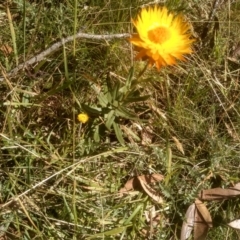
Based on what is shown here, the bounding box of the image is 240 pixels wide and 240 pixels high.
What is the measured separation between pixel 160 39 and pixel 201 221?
73 centimetres

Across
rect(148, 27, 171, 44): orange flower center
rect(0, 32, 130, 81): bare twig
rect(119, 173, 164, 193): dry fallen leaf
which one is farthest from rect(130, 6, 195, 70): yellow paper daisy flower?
rect(119, 173, 164, 193): dry fallen leaf

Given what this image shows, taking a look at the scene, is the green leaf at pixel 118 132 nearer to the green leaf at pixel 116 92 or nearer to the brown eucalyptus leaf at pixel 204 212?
the green leaf at pixel 116 92

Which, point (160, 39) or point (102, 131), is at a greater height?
point (160, 39)

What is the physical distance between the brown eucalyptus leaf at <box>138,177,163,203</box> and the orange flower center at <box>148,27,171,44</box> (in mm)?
568

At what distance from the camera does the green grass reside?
1.81m

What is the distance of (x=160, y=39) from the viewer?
1.58m

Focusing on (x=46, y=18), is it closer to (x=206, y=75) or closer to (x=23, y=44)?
(x=23, y=44)

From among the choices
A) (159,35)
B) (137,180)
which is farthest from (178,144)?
(159,35)

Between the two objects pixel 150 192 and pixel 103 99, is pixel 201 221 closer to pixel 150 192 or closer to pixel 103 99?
pixel 150 192

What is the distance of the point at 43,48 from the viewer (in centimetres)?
196

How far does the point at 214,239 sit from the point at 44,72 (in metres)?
0.90

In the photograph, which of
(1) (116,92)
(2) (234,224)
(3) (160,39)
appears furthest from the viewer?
(2) (234,224)

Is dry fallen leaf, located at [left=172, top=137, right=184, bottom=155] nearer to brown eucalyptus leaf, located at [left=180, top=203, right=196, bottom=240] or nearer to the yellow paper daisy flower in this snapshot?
brown eucalyptus leaf, located at [left=180, top=203, right=196, bottom=240]

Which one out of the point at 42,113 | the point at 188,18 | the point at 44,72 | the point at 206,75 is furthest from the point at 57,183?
the point at 188,18
